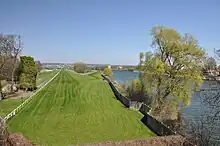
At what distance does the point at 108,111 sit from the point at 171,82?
8.82 m

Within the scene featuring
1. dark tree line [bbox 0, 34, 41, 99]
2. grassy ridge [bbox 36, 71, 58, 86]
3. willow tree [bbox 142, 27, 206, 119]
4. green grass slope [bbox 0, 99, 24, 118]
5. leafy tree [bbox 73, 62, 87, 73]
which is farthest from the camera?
leafy tree [bbox 73, 62, 87, 73]

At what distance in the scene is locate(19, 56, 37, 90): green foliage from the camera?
53469 mm

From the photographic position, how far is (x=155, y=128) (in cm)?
2517

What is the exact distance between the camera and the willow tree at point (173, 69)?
104 feet

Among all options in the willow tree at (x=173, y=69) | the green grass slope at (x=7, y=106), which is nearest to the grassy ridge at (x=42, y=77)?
the green grass slope at (x=7, y=106)

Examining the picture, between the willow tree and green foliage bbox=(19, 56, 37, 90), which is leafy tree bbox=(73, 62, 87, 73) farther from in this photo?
the willow tree

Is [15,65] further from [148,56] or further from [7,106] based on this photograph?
[148,56]

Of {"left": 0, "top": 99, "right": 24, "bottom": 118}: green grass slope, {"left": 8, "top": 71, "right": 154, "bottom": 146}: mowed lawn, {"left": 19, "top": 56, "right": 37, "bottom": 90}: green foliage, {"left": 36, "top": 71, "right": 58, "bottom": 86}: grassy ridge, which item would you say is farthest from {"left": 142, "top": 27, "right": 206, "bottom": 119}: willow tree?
{"left": 36, "top": 71, "right": 58, "bottom": 86}: grassy ridge

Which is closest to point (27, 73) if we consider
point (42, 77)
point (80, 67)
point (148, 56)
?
point (148, 56)

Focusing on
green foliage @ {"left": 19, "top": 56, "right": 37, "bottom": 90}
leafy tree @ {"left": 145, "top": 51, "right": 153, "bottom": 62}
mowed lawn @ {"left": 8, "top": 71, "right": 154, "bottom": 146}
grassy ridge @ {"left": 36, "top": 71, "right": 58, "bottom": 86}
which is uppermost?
leafy tree @ {"left": 145, "top": 51, "right": 153, "bottom": 62}

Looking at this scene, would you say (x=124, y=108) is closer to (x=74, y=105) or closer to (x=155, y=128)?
(x=74, y=105)

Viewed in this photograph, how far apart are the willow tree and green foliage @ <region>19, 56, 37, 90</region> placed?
29.5 m

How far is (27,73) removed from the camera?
177ft

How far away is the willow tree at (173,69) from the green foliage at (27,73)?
29.5 m
